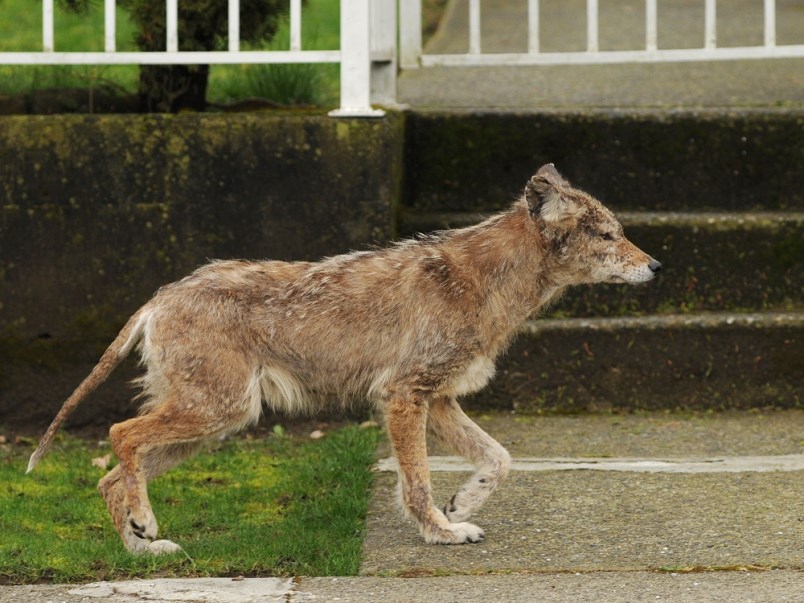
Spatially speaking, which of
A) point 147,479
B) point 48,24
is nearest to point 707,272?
point 147,479

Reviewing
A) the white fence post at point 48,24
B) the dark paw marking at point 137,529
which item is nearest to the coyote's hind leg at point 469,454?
the dark paw marking at point 137,529

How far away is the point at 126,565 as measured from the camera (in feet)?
17.4

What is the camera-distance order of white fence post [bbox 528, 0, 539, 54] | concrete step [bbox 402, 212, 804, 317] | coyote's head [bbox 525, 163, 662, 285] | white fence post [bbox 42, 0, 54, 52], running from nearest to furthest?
coyote's head [bbox 525, 163, 662, 285] < white fence post [bbox 42, 0, 54, 52] < concrete step [bbox 402, 212, 804, 317] < white fence post [bbox 528, 0, 539, 54]

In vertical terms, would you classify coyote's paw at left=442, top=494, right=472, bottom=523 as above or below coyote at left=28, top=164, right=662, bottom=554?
below

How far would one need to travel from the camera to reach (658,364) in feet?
24.7

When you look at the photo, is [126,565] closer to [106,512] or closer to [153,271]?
[106,512]

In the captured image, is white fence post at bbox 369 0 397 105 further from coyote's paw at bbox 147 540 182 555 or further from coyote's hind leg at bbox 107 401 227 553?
coyote's paw at bbox 147 540 182 555

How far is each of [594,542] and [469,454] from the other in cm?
75

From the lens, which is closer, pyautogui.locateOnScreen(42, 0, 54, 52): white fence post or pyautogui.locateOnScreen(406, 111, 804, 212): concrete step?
pyautogui.locateOnScreen(42, 0, 54, 52): white fence post

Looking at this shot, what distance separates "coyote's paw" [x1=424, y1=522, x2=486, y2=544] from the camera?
5.54 meters

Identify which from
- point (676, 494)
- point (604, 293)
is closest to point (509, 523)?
point (676, 494)

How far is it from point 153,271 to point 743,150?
11.4 feet

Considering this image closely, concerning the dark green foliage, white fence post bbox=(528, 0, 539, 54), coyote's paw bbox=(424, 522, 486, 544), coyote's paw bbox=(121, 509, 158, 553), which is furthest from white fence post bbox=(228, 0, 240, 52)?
coyote's paw bbox=(424, 522, 486, 544)

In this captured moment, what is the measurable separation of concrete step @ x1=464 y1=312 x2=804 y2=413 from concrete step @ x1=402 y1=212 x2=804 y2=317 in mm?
221
